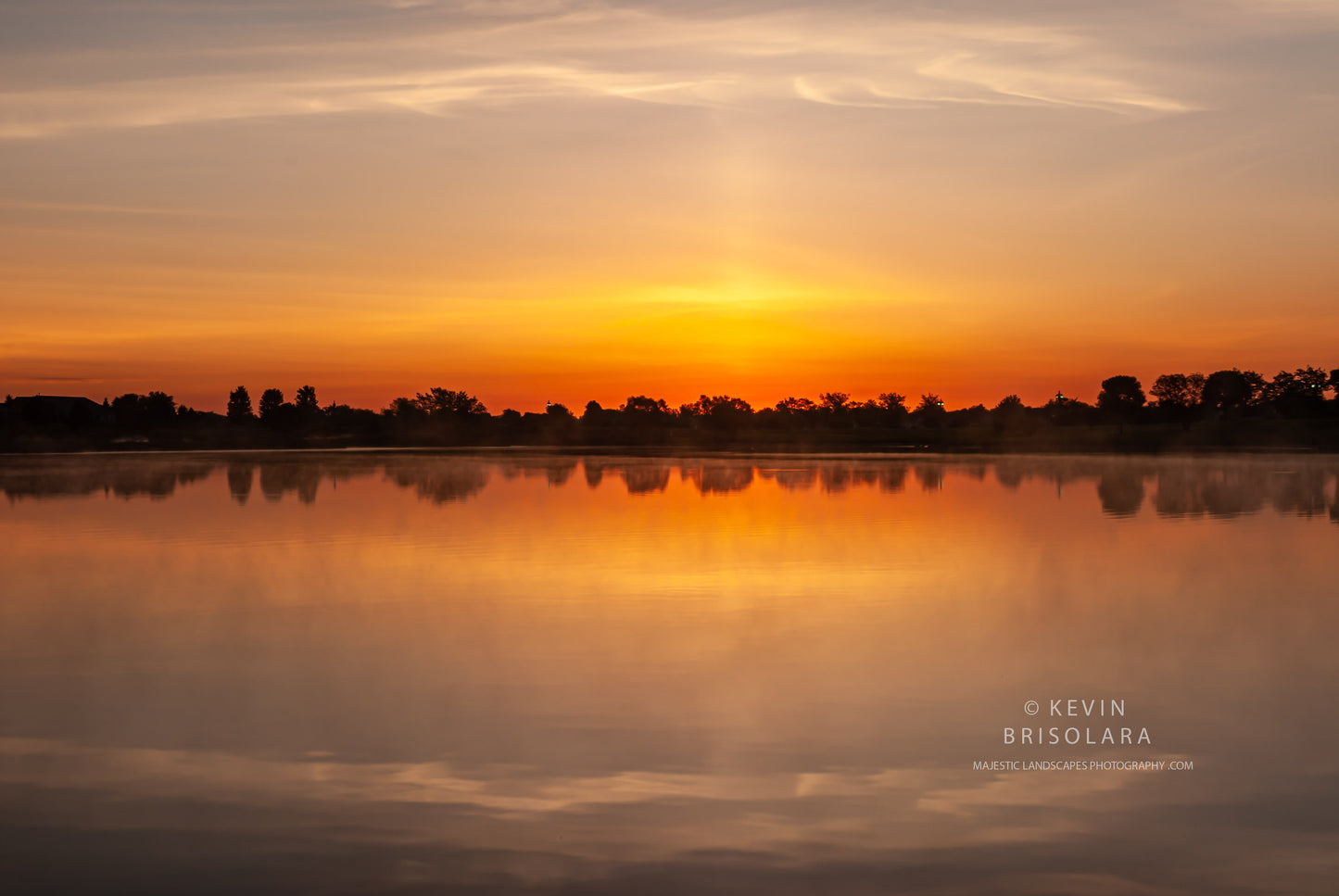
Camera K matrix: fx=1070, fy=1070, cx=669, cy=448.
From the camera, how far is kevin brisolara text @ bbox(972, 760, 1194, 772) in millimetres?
10062

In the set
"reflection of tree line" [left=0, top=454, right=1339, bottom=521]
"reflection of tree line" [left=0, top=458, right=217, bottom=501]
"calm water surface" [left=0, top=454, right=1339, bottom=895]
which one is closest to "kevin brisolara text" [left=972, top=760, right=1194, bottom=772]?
"calm water surface" [left=0, top=454, right=1339, bottom=895]

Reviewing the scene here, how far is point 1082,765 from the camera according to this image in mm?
10258

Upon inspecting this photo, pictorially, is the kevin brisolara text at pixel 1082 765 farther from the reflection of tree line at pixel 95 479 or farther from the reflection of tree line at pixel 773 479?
the reflection of tree line at pixel 95 479

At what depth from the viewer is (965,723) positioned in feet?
37.3

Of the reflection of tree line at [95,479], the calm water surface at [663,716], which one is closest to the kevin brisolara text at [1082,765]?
the calm water surface at [663,716]

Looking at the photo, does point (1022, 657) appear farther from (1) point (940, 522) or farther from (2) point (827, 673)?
(1) point (940, 522)

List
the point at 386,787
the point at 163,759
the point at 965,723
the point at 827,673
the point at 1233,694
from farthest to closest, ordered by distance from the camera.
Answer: the point at 827,673, the point at 1233,694, the point at 965,723, the point at 163,759, the point at 386,787

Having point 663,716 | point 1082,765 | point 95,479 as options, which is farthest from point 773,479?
point 1082,765

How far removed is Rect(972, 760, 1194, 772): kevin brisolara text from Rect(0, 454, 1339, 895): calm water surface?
8cm

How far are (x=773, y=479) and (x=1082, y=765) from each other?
47101 millimetres

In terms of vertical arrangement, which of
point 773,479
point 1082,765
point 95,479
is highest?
point 773,479

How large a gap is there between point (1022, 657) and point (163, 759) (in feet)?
33.9

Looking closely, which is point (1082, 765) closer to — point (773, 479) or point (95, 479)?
point (773, 479)

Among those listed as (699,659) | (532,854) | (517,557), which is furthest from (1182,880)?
(517,557)
